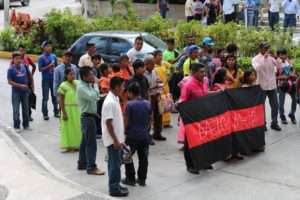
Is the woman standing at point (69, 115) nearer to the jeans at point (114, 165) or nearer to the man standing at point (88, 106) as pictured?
the man standing at point (88, 106)

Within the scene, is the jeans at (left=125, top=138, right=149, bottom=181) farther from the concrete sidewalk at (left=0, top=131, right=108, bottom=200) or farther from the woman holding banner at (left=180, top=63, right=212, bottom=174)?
the woman holding banner at (left=180, top=63, right=212, bottom=174)

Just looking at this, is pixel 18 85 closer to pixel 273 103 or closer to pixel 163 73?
pixel 163 73

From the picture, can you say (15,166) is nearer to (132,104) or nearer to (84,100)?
(84,100)

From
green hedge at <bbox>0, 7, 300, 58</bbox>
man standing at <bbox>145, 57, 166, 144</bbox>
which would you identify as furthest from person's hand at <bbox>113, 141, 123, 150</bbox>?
green hedge at <bbox>0, 7, 300, 58</bbox>

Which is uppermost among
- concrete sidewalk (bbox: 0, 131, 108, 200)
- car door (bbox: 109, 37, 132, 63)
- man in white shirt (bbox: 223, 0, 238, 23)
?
man in white shirt (bbox: 223, 0, 238, 23)

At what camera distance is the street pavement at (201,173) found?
29.6ft

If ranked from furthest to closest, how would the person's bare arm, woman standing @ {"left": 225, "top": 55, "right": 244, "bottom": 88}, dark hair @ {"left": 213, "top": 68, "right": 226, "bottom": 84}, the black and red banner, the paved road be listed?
the paved road
woman standing @ {"left": 225, "top": 55, "right": 244, "bottom": 88}
dark hair @ {"left": 213, "top": 68, "right": 226, "bottom": 84}
the black and red banner
the person's bare arm

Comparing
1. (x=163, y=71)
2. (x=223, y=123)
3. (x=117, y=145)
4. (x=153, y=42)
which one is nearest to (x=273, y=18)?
(x=153, y=42)

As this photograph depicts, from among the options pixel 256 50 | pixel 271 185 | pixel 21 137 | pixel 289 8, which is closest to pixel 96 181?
pixel 271 185

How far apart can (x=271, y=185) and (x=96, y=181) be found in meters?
2.57

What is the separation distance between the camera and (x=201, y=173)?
32.6 feet

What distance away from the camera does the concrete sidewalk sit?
8680 mm

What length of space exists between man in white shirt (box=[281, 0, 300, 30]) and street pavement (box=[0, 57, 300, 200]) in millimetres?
10849

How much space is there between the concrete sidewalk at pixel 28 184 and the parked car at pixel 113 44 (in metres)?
5.98
